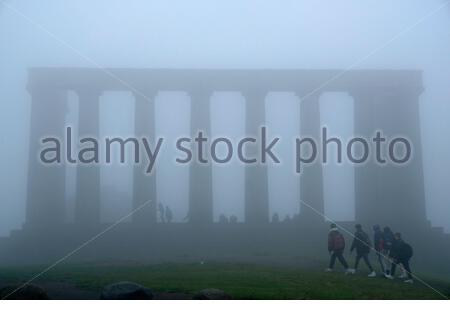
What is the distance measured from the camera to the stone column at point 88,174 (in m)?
9.30

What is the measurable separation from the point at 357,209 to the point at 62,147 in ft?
16.4

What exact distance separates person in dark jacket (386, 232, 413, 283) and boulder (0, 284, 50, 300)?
5.37m

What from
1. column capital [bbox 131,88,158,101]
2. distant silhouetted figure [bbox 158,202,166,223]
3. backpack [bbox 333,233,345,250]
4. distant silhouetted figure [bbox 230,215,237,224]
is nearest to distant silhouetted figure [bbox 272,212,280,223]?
distant silhouetted figure [bbox 230,215,237,224]

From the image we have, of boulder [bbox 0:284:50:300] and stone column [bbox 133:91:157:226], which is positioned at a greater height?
stone column [bbox 133:91:157:226]

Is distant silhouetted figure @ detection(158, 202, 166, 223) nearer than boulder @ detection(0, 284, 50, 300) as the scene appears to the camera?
No

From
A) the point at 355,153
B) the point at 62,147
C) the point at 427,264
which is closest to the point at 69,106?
the point at 62,147

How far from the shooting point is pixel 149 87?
9.90m

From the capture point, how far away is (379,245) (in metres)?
9.30

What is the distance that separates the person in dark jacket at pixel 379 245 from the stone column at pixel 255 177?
1.78 meters

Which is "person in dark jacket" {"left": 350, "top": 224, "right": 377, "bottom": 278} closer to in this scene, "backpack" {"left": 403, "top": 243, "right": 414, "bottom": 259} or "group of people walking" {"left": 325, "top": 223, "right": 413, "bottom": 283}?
"group of people walking" {"left": 325, "top": 223, "right": 413, "bottom": 283}

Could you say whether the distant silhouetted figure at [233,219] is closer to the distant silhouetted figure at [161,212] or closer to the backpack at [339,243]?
the distant silhouetted figure at [161,212]

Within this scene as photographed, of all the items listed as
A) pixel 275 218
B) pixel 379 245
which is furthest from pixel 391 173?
pixel 275 218

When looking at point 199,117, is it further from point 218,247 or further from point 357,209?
point 357,209

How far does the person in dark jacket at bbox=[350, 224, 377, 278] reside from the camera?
29.6ft
